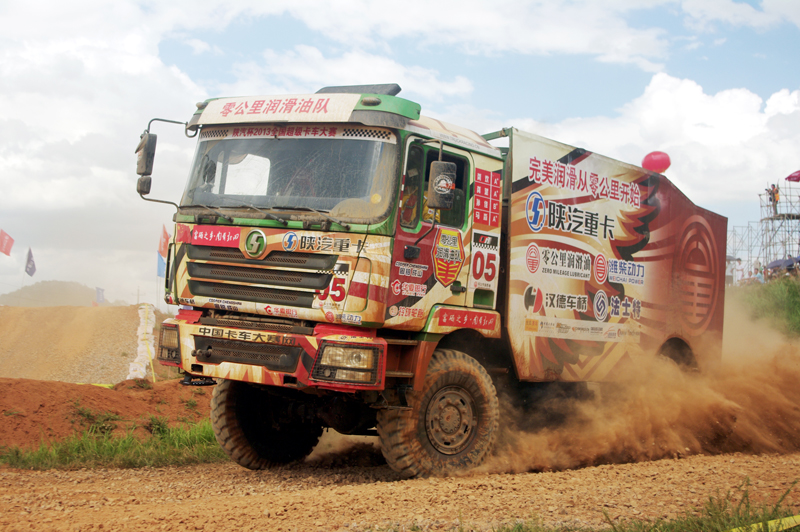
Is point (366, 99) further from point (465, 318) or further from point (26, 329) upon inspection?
point (26, 329)

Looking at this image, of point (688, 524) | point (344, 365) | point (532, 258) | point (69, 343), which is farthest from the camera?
point (69, 343)

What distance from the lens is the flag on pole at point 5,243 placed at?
30.7 metres

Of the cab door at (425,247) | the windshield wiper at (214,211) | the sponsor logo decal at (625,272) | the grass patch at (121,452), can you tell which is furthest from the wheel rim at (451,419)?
the grass patch at (121,452)

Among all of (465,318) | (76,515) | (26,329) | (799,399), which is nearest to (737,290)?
(799,399)

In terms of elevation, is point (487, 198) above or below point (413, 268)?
above

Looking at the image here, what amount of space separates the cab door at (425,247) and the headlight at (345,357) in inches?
17.9

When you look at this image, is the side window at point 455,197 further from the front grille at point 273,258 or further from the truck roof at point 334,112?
the front grille at point 273,258

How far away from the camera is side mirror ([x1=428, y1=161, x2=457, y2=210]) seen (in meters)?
5.99

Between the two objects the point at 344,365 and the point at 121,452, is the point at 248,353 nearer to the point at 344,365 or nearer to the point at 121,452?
the point at 344,365

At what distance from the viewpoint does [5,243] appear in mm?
30812

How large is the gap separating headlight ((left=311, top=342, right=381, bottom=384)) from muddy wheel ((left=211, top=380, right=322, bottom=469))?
1.58m

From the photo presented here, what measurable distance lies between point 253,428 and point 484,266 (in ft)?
9.50

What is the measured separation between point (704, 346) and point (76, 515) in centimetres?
848

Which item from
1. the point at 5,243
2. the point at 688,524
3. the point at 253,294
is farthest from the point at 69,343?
the point at 688,524
